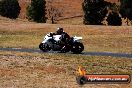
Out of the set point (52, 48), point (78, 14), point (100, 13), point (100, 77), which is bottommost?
point (78, 14)

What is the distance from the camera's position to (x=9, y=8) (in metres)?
117

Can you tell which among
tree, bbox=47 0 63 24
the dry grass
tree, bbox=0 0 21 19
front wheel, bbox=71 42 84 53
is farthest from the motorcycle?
tree, bbox=47 0 63 24

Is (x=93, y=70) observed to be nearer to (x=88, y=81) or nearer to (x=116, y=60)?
(x=116, y=60)

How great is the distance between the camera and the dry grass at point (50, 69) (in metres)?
21.5

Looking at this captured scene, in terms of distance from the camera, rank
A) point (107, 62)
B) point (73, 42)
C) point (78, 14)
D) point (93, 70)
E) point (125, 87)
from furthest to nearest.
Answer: point (78, 14)
point (73, 42)
point (107, 62)
point (93, 70)
point (125, 87)

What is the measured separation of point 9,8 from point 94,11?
28.8 meters

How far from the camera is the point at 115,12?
329 feet

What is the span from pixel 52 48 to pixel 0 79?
14445 mm

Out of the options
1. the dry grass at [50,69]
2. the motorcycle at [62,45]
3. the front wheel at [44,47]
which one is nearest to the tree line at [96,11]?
the front wheel at [44,47]

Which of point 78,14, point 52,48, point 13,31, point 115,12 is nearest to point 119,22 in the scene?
point 115,12

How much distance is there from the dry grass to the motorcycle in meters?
4.97

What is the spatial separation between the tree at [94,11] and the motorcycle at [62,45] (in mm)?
61673

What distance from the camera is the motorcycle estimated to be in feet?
118

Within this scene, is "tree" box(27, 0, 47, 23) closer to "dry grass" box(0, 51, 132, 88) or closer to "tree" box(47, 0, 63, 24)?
"tree" box(47, 0, 63, 24)
